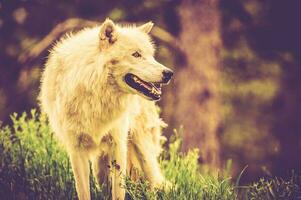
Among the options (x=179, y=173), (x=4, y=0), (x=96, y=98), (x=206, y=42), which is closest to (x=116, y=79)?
(x=96, y=98)

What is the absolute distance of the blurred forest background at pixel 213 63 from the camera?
11000mm

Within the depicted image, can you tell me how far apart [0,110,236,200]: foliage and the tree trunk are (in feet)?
10.4

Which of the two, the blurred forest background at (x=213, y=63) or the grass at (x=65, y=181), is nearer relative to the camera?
the grass at (x=65, y=181)

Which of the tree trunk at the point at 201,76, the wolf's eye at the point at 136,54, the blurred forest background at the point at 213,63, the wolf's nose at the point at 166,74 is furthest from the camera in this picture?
the blurred forest background at the point at 213,63

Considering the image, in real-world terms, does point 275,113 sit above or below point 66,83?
above

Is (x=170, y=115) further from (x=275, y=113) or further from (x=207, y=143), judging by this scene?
(x=207, y=143)

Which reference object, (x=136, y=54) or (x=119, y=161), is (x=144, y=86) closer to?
(x=136, y=54)

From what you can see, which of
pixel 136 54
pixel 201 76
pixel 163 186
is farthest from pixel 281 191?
pixel 201 76

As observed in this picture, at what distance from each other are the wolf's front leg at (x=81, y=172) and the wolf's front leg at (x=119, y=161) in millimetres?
234

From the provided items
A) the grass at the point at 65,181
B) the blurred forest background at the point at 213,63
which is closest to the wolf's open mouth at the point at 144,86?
the grass at the point at 65,181

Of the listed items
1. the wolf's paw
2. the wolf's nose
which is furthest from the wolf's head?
the wolf's paw

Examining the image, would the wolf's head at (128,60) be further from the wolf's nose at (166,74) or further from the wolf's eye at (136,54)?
the wolf's nose at (166,74)

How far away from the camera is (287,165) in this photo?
584 inches

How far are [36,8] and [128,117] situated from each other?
274 inches
